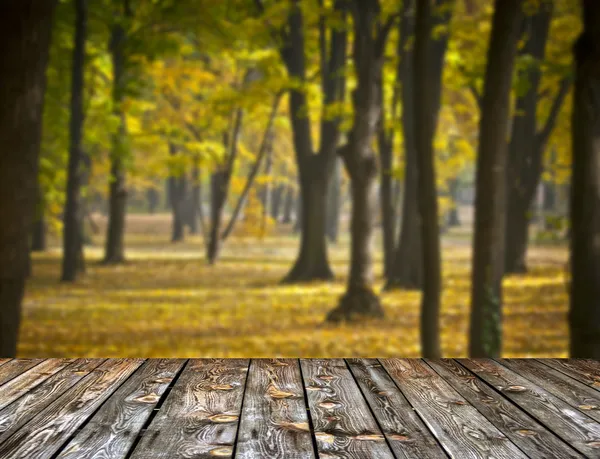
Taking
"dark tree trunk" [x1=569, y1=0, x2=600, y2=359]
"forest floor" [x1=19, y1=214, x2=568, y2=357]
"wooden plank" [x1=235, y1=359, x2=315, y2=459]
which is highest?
"dark tree trunk" [x1=569, y1=0, x2=600, y2=359]

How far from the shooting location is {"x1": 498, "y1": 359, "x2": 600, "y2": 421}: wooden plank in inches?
133

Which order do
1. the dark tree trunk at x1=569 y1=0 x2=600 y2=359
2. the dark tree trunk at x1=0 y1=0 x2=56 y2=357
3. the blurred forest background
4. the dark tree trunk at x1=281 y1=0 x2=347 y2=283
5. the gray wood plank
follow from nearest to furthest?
the gray wood plank < the dark tree trunk at x1=0 y1=0 x2=56 y2=357 < the dark tree trunk at x1=569 y1=0 x2=600 y2=359 < the blurred forest background < the dark tree trunk at x1=281 y1=0 x2=347 y2=283

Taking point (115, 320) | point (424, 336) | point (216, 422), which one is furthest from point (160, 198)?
point (216, 422)

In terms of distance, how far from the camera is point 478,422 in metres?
A: 3.05

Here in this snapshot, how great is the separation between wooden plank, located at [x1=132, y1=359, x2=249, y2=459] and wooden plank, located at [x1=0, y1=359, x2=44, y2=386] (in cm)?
81

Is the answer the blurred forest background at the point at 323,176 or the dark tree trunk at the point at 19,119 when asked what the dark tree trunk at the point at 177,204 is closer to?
the blurred forest background at the point at 323,176

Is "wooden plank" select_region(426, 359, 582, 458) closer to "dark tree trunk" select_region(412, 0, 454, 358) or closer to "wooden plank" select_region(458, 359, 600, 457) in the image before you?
"wooden plank" select_region(458, 359, 600, 457)

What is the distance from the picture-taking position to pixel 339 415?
3109 mm

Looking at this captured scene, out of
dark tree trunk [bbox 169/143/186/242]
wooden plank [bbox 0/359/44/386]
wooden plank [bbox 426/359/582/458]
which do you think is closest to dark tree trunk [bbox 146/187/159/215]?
dark tree trunk [bbox 169/143/186/242]

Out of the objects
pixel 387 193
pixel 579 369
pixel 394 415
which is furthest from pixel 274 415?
pixel 387 193

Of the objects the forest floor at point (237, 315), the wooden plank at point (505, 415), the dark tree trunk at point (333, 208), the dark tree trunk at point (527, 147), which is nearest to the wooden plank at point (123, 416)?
the wooden plank at point (505, 415)

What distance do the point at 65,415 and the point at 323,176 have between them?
1532cm

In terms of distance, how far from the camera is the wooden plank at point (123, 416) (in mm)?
2623

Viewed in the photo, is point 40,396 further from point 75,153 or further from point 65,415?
point 75,153
